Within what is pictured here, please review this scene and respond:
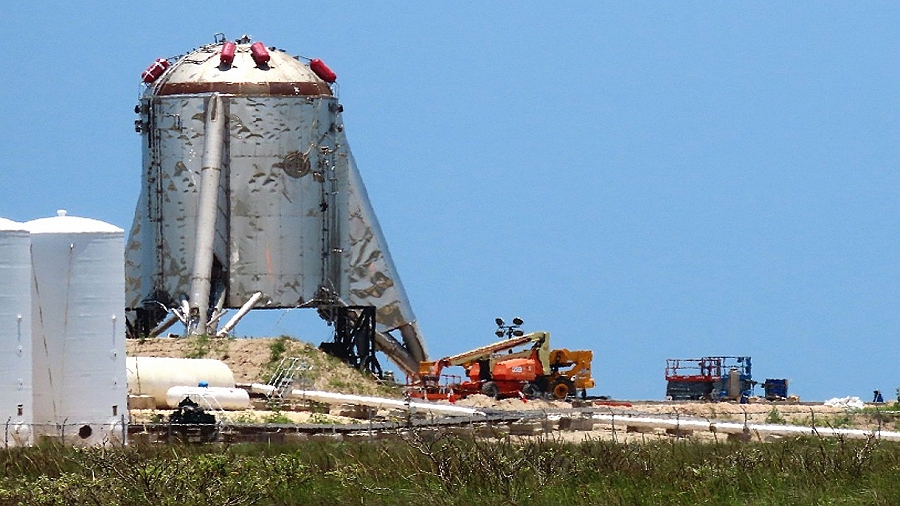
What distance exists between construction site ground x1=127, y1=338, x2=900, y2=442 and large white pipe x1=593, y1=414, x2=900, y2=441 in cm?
15

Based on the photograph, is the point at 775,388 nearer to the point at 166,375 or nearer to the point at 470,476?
the point at 166,375

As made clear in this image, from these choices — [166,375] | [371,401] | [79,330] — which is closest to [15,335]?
[79,330]

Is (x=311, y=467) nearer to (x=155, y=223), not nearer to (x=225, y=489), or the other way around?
(x=225, y=489)

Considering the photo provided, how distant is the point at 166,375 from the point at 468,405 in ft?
24.7

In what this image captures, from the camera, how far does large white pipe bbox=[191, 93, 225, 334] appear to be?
57094 mm

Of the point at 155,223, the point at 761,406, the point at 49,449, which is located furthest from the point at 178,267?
the point at 49,449

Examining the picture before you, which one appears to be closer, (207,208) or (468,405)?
(468,405)

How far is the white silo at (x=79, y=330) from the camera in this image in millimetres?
37906

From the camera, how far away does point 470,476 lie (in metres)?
28.3

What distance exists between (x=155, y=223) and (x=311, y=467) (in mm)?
29019

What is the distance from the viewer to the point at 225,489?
2775 centimetres

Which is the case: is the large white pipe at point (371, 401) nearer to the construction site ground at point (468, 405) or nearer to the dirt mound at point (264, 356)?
the construction site ground at point (468, 405)

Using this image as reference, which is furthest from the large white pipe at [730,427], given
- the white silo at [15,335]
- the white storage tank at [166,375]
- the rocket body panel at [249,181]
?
the rocket body panel at [249,181]

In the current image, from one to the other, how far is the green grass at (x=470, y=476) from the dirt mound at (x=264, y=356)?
66.5 feet
